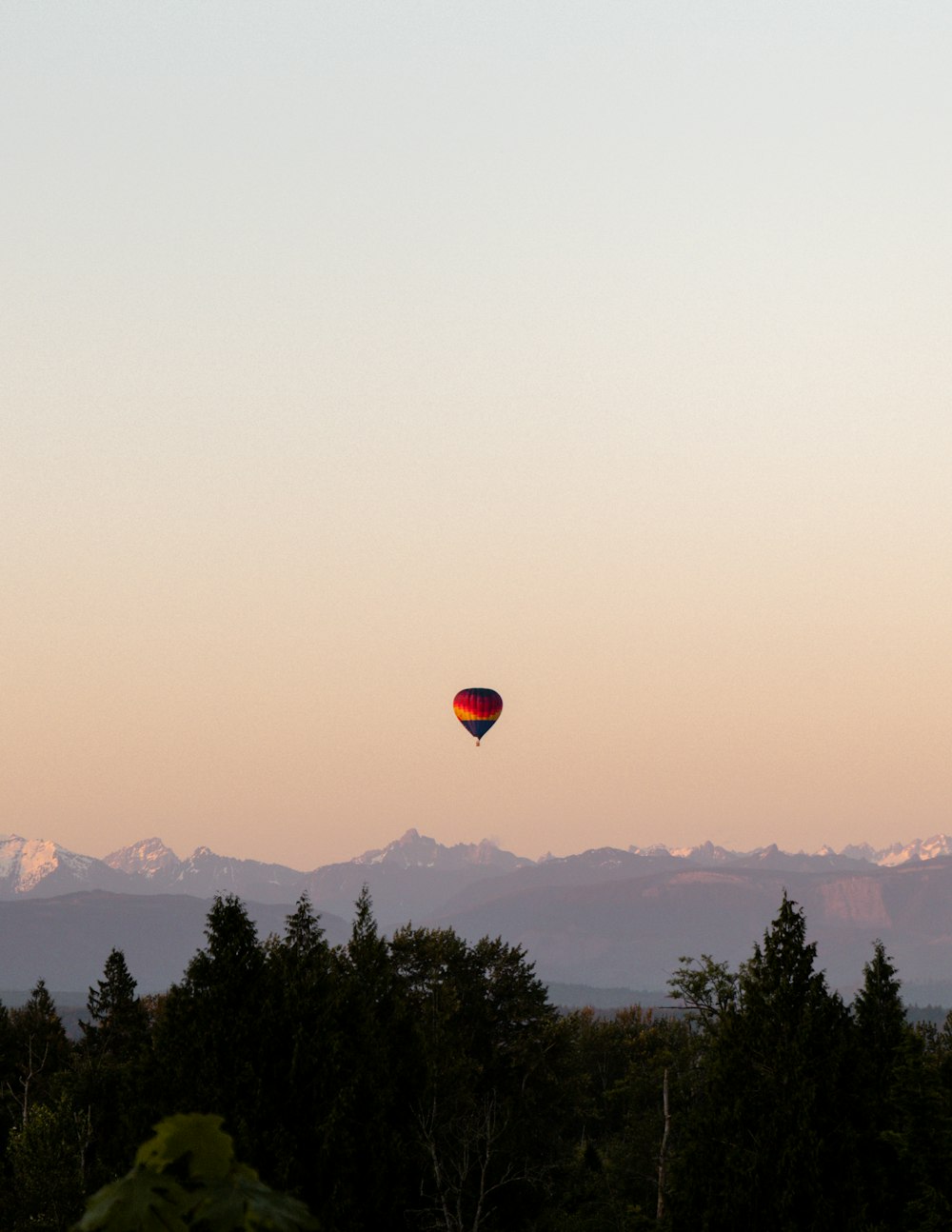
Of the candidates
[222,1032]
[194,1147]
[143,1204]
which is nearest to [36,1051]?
[222,1032]

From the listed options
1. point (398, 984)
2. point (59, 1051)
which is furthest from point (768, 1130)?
point (59, 1051)

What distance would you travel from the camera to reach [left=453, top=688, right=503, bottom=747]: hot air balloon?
15750 cm

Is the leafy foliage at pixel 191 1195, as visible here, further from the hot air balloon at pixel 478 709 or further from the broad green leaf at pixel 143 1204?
the hot air balloon at pixel 478 709

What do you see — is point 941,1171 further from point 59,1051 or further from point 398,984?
point 59,1051

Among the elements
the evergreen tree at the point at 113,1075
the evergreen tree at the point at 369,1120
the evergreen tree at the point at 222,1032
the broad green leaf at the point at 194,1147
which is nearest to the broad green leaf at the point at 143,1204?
the broad green leaf at the point at 194,1147

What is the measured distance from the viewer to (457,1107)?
77188 mm

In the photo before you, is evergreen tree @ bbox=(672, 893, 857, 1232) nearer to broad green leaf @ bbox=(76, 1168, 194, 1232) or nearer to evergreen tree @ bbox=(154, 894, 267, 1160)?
evergreen tree @ bbox=(154, 894, 267, 1160)

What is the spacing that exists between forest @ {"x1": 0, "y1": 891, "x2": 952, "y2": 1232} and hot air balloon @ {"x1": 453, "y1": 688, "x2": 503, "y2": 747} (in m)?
66.3

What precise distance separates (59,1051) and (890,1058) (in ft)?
204

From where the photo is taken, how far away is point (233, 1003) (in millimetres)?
66000

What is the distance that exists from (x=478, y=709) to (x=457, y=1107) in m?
82.5

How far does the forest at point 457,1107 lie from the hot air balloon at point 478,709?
66340 millimetres

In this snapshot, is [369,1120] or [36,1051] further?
[36,1051]

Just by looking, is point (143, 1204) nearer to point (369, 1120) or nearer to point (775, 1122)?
point (775, 1122)
